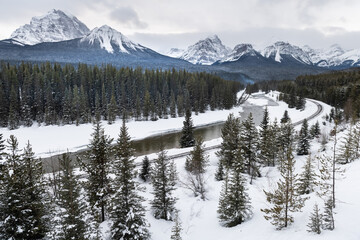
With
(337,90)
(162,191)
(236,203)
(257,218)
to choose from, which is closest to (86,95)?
(162,191)

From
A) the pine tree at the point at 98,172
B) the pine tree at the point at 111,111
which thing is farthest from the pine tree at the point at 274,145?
the pine tree at the point at 111,111

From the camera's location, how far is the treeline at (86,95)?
7144 centimetres

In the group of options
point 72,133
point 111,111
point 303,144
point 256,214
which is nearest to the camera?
point 256,214

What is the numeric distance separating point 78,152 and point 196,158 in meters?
32.1

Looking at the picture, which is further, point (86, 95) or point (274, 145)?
point (86, 95)

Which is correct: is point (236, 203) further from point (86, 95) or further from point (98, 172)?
point (86, 95)

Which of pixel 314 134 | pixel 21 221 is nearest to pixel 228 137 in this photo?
pixel 21 221

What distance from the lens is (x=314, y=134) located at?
53.7m

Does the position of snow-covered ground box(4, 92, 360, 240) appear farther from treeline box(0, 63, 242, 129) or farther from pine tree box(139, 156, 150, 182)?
treeline box(0, 63, 242, 129)

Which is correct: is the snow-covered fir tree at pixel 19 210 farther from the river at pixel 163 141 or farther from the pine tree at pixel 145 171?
the river at pixel 163 141

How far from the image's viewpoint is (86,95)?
80688mm

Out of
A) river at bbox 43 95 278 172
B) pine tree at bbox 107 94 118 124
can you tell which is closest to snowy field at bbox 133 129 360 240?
river at bbox 43 95 278 172

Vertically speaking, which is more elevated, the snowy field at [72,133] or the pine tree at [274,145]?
the pine tree at [274,145]

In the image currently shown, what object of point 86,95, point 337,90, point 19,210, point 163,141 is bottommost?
point 163,141
